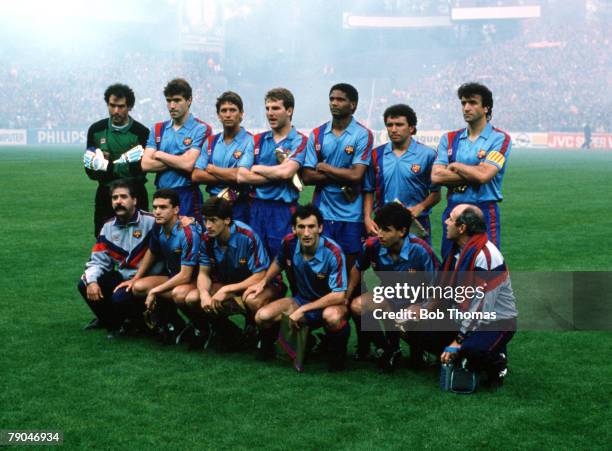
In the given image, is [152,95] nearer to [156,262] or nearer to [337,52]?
[337,52]

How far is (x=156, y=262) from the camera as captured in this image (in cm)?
650

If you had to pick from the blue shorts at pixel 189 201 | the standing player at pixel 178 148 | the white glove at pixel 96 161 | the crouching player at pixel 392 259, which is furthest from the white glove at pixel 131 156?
the crouching player at pixel 392 259

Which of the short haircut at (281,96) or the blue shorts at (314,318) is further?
the short haircut at (281,96)

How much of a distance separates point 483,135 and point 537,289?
3102 mm

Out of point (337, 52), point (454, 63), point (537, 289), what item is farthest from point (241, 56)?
point (537, 289)

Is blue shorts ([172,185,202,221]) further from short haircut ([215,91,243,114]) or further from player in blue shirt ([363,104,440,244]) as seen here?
player in blue shirt ([363,104,440,244])

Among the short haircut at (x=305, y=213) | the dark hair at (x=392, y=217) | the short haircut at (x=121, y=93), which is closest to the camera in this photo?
the dark hair at (x=392, y=217)

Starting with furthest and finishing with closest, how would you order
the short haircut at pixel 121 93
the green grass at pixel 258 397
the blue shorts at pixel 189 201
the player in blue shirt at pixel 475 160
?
the short haircut at pixel 121 93
the blue shorts at pixel 189 201
the player in blue shirt at pixel 475 160
the green grass at pixel 258 397

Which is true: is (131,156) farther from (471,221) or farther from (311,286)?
(471,221)

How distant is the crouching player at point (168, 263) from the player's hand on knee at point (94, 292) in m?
0.15

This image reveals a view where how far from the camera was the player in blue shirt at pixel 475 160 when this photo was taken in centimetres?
582

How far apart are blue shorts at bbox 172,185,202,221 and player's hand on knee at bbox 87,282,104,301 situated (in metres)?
1.10

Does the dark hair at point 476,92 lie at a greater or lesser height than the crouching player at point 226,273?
greater

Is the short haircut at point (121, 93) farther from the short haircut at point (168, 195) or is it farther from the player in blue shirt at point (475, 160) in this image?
the player in blue shirt at point (475, 160)
